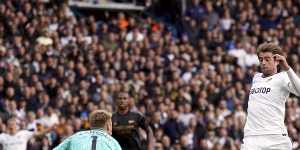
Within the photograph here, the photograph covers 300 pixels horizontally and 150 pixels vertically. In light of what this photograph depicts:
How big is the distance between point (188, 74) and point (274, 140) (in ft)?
44.3

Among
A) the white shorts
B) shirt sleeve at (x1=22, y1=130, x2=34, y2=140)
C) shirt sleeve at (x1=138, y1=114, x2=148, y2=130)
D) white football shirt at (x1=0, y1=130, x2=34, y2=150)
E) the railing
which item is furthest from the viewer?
the railing

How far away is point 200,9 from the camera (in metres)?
27.1

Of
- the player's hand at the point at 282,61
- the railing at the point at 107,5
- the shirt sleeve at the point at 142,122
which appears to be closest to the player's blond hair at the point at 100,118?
the player's hand at the point at 282,61

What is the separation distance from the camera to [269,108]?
10164 mm

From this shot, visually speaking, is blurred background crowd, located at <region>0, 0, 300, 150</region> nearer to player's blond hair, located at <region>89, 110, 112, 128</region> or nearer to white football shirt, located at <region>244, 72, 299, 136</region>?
white football shirt, located at <region>244, 72, 299, 136</region>

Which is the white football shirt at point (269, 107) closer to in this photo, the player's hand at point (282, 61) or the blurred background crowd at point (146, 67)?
the player's hand at point (282, 61)

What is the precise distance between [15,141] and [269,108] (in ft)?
25.0

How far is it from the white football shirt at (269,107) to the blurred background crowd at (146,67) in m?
8.28

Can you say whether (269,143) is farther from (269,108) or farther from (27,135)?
(27,135)

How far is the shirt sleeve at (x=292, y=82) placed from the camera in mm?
9859

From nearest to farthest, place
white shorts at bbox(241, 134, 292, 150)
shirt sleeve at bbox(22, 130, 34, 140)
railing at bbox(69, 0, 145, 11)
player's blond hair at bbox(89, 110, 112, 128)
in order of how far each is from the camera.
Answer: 1. player's blond hair at bbox(89, 110, 112, 128)
2. white shorts at bbox(241, 134, 292, 150)
3. shirt sleeve at bbox(22, 130, 34, 140)
4. railing at bbox(69, 0, 145, 11)

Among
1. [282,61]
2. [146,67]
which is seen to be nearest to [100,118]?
[282,61]

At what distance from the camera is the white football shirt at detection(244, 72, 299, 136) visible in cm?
1015

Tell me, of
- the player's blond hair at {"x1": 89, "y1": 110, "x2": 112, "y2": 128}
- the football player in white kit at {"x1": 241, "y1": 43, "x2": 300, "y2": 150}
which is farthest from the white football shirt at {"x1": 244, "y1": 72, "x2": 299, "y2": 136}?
the player's blond hair at {"x1": 89, "y1": 110, "x2": 112, "y2": 128}
